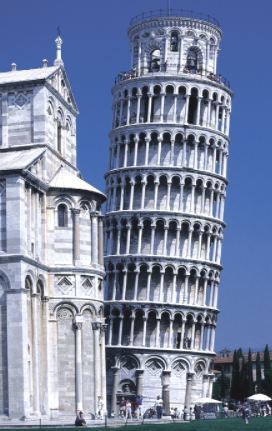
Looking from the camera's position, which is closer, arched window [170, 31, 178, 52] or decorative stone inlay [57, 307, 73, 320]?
decorative stone inlay [57, 307, 73, 320]

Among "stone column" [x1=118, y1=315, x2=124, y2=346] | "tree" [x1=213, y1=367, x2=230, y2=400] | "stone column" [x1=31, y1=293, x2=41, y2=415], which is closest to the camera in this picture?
"stone column" [x1=31, y1=293, x2=41, y2=415]

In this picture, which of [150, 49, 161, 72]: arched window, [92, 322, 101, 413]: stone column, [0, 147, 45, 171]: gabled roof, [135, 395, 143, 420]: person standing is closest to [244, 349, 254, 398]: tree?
[135, 395, 143, 420]: person standing

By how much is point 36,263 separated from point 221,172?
44.2m

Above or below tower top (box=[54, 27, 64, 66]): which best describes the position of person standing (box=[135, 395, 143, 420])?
below

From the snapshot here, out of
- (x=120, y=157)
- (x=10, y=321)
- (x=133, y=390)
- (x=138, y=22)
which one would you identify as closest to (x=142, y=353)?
(x=133, y=390)

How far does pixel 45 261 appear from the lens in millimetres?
58094

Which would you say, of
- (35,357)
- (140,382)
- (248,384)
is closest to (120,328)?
(140,382)

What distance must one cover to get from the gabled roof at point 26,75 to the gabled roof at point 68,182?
17.9ft

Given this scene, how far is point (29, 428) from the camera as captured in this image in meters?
47.0

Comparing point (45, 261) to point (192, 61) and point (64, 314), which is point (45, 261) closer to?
point (64, 314)

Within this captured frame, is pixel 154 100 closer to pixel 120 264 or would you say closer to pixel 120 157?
pixel 120 157

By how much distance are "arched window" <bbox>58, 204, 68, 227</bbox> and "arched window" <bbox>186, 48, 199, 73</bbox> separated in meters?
41.9

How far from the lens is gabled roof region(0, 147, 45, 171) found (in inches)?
2180

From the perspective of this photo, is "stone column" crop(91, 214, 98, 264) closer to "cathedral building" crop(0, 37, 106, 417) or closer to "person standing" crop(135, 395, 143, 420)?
"cathedral building" crop(0, 37, 106, 417)
